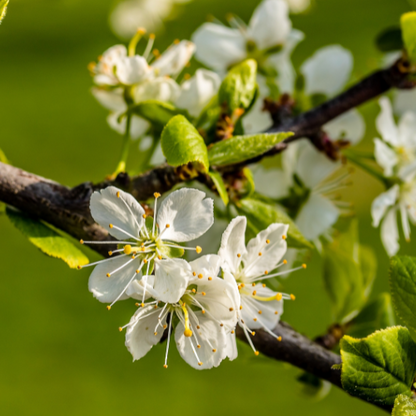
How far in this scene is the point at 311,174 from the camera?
0.70 metres

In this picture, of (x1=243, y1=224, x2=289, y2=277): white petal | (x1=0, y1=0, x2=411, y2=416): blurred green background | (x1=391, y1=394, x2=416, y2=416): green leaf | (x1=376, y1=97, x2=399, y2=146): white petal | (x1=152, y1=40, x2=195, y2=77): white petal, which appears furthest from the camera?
(x1=0, y1=0, x2=411, y2=416): blurred green background

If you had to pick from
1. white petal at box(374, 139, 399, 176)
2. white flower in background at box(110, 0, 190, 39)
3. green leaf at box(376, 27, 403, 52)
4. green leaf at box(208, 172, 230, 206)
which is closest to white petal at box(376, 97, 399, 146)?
white petal at box(374, 139, 399, 176)

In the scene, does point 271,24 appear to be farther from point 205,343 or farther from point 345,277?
point 205,343

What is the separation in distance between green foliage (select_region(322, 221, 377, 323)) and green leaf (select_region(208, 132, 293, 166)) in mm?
290

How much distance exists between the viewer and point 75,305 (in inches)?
75.4

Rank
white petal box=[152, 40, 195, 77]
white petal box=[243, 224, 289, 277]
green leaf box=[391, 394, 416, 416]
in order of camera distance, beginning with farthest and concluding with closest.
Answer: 1. white petal box=[152, 40, 195, 77]
2. white petal box=[243, 224, 289, 277]
3. green leaf box=[391, 394, 416, 416]

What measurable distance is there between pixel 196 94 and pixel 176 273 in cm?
28

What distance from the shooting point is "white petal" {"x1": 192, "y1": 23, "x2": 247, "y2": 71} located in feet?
2.49

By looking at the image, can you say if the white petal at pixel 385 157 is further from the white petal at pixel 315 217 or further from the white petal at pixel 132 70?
the white petal at pixel 132 70

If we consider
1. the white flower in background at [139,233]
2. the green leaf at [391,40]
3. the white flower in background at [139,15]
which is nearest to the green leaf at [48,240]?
the white flower in background at [139,233]

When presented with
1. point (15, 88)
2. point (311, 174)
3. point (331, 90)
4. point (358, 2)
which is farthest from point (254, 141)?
point (358, 2)

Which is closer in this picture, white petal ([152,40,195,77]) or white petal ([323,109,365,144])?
white petal ([152,40,195,77])

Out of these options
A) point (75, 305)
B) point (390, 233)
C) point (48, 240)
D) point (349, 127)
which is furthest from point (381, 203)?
point (75, 305)

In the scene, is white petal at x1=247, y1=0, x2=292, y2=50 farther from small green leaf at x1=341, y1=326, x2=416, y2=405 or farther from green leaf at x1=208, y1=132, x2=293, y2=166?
small green leaf at x1=341, y1=326, x2=416, y2=405
